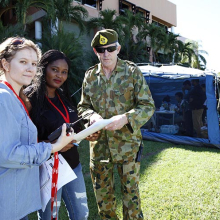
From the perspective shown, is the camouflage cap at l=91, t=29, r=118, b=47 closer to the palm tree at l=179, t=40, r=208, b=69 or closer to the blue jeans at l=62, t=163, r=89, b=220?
the blue jeans at l=62, t=163, r=89, b=220

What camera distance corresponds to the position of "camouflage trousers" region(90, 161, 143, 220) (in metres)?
1.97

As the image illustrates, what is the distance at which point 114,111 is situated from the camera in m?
2.01

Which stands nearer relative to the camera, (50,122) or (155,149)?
(50,122)

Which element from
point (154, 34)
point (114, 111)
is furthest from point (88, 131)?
point (154, 34)

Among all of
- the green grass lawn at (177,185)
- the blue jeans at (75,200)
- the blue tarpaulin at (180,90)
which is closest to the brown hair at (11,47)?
the blue jeans at (75,200)

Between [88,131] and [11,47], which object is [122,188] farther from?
[11,47]

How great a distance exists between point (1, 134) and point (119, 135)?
1.10 meters

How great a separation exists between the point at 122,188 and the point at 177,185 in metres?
Answer: 1.90

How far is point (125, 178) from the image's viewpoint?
1971mm

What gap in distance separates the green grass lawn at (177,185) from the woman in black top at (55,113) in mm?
1073

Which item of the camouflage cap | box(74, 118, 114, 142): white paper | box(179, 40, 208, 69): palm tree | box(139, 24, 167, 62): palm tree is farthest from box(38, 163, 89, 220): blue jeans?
box(179, 40, 208, 69): palm tree

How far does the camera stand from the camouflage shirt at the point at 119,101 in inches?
77.0

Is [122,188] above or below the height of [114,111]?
below

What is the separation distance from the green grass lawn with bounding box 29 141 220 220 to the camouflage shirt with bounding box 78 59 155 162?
1.16m
